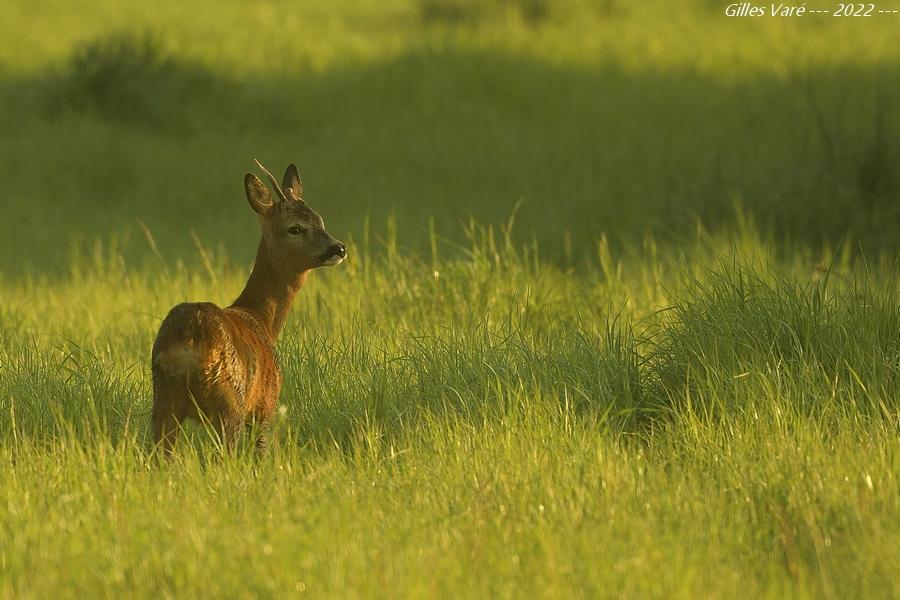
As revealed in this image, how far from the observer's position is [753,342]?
5.92m

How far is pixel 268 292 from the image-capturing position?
5.97 metres

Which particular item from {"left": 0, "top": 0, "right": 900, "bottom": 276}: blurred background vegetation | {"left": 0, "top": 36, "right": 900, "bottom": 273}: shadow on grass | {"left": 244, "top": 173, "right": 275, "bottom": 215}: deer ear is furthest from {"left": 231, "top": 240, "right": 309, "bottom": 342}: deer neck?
{"left": 0, "top": 0, "right": 900, "bottom": 276}: blurred background vegetation

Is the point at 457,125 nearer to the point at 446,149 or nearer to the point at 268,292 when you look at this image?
the point at 446,149

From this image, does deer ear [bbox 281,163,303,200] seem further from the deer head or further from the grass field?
the grass field

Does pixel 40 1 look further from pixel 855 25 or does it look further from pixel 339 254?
pixel 339 254

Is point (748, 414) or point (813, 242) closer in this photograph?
point (748, 414)

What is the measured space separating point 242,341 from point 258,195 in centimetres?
96

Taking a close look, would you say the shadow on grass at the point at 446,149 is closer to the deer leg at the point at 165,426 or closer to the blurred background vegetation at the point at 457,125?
the blurred background vegetation at the point at 457,125

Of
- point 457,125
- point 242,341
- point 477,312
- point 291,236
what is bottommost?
point 477,312

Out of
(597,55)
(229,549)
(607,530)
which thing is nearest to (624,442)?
(607,530)

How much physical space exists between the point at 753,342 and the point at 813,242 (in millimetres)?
5032

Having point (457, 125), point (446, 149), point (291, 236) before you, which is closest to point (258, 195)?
point (291, 236)

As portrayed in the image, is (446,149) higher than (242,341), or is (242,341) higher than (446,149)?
(242,341)

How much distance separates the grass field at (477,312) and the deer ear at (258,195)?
0.70 m
